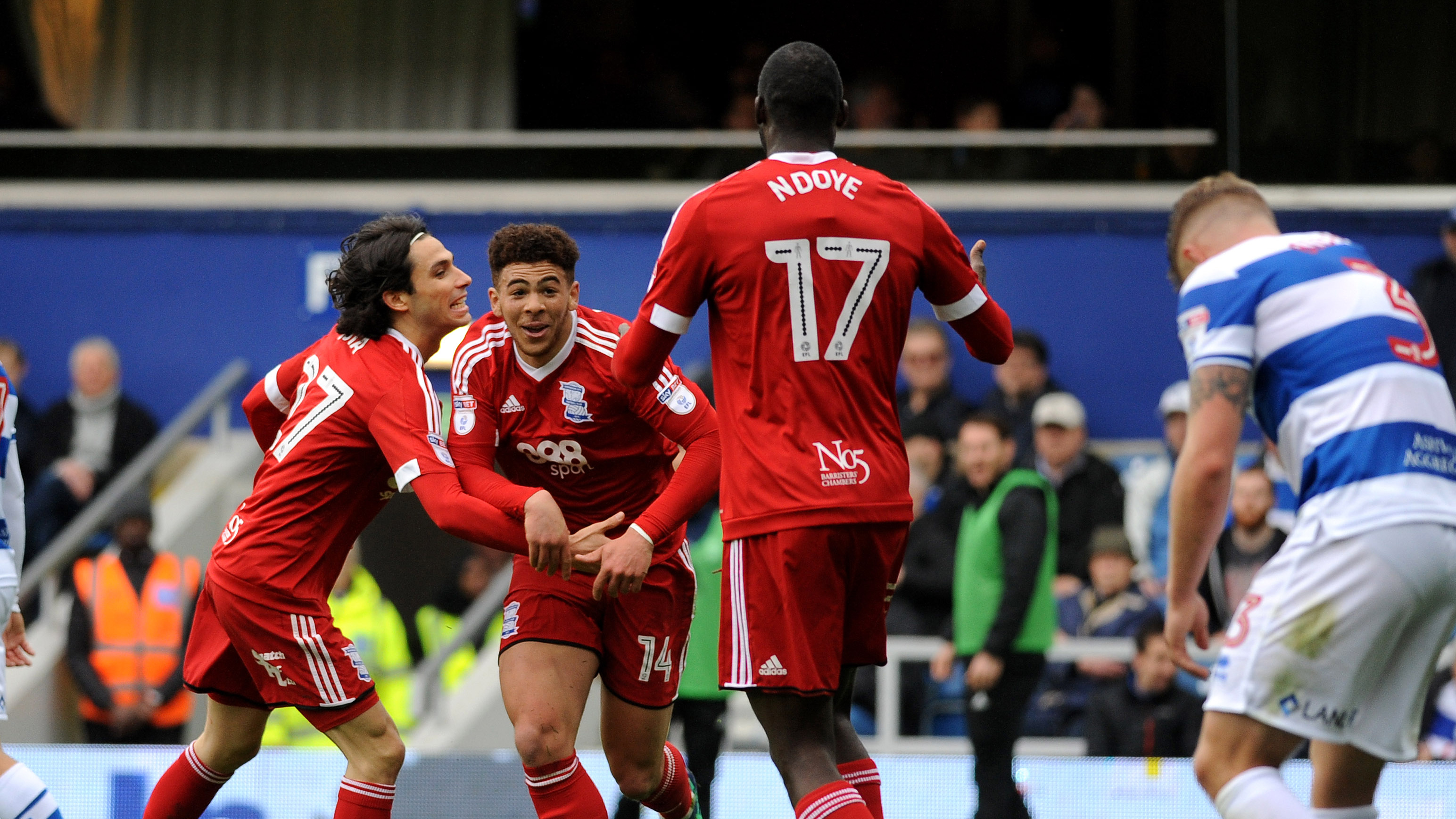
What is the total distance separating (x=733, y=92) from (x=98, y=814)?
28.1ft

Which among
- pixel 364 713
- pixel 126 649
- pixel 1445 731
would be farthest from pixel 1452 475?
pixel 126 649

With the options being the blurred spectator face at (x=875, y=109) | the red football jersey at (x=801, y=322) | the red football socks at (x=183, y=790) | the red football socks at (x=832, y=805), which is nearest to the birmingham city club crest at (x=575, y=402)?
the red football jersey at (x=801, y=322)

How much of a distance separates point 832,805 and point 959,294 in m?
1.43

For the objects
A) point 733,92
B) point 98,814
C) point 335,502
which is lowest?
point 98,814

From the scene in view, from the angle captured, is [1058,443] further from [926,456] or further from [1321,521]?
[1321,521]

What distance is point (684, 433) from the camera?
4.85 meters

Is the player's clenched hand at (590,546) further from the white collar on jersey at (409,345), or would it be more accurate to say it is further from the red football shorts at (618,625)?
the white collar on jersey at (409,345)

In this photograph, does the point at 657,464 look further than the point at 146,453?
No

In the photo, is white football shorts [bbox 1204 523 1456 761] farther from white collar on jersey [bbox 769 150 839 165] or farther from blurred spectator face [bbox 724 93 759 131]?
blurred spectator face [bbox 724 93 759 131]

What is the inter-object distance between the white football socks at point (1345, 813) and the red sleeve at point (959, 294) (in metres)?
1.48

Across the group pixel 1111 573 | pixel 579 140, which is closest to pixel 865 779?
pixel 1111 573

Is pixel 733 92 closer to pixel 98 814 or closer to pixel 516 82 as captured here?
pixel 516 82

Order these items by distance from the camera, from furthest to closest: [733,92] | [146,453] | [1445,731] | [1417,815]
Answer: [733,92] < [146,453] < [1445,731] < [1417,815]

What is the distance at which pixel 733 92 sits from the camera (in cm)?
1342
